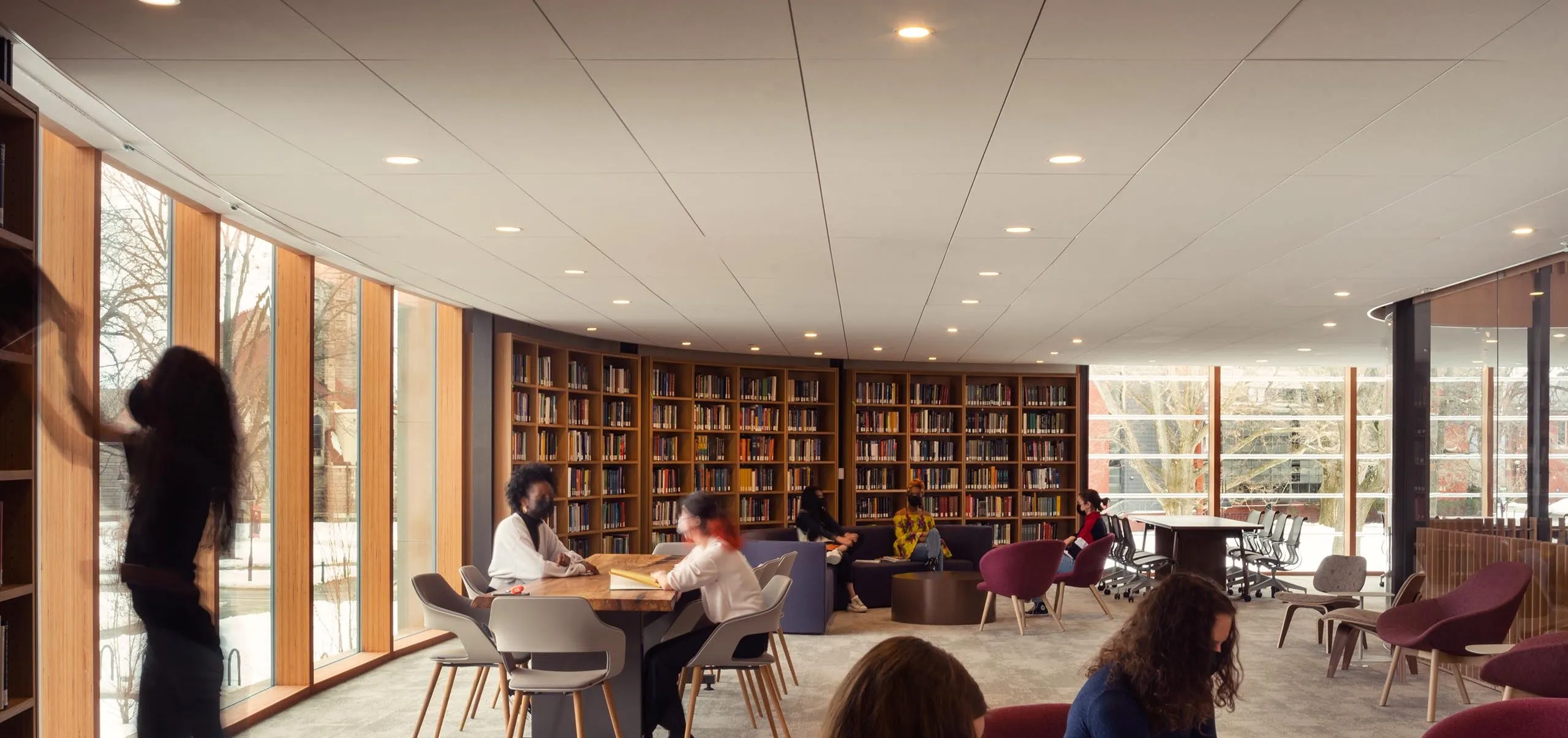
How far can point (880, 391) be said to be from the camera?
50.0ft

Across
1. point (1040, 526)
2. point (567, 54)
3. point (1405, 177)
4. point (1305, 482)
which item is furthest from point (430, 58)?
point (1305, 482)

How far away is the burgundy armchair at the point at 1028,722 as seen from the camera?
2.67 metres

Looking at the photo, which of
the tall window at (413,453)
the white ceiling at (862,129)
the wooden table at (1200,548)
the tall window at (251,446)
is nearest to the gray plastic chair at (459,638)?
the tall window at (251,446)

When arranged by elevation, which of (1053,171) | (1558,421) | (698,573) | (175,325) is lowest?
(698,573)

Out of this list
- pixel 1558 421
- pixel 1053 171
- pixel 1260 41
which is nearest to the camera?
pixel 1260 41

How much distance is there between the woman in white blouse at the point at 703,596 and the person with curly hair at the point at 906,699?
3659mm

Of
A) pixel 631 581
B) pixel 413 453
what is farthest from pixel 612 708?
pixel 413 453

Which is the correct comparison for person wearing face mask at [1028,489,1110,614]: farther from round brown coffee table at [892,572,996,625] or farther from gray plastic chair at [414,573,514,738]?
gray plastic chair at [414,573,514,738]

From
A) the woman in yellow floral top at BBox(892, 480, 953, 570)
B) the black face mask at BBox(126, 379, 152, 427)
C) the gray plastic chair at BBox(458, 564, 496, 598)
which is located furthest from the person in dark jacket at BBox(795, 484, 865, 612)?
the black face mask at BBox(126, 379, 152, 427)

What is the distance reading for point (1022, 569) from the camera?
936cm

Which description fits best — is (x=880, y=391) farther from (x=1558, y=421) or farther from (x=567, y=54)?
(x=567, y=54)

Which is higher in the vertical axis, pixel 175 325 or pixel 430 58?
pixel 430 58

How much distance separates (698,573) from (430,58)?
299 centimetres

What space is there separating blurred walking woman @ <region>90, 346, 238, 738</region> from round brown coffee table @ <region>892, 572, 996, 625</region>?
298 inches
